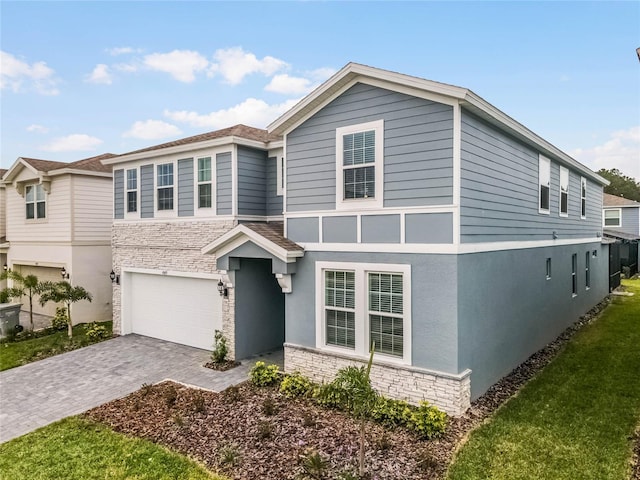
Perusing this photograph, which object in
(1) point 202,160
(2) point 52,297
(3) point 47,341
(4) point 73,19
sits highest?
(4) point 73,19

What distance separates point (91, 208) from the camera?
1662 cm

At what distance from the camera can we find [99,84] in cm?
1841

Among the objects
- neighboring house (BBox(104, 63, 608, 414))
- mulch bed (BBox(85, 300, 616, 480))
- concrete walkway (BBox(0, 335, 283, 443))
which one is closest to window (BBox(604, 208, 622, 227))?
neighboring house (BBox(104, 63, 608, 414))

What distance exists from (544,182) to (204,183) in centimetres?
1001

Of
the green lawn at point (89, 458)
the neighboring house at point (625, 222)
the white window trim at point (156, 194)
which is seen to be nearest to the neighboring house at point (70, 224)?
the white window trim at point (156, 194)

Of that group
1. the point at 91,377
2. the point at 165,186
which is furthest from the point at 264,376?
the point at 165,186

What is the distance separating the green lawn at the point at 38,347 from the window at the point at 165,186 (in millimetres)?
5340

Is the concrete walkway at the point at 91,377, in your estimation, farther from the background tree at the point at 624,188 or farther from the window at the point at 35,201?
the background tree at the point at 624,188

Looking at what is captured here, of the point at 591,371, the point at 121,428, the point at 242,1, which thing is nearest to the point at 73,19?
the point at 242,1

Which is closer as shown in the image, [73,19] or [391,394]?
[391,394]

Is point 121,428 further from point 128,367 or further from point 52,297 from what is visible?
point 52,297

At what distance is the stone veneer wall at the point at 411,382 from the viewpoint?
732cm

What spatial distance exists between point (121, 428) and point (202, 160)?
7512mm

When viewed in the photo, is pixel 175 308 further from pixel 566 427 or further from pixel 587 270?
pixel 587 270
